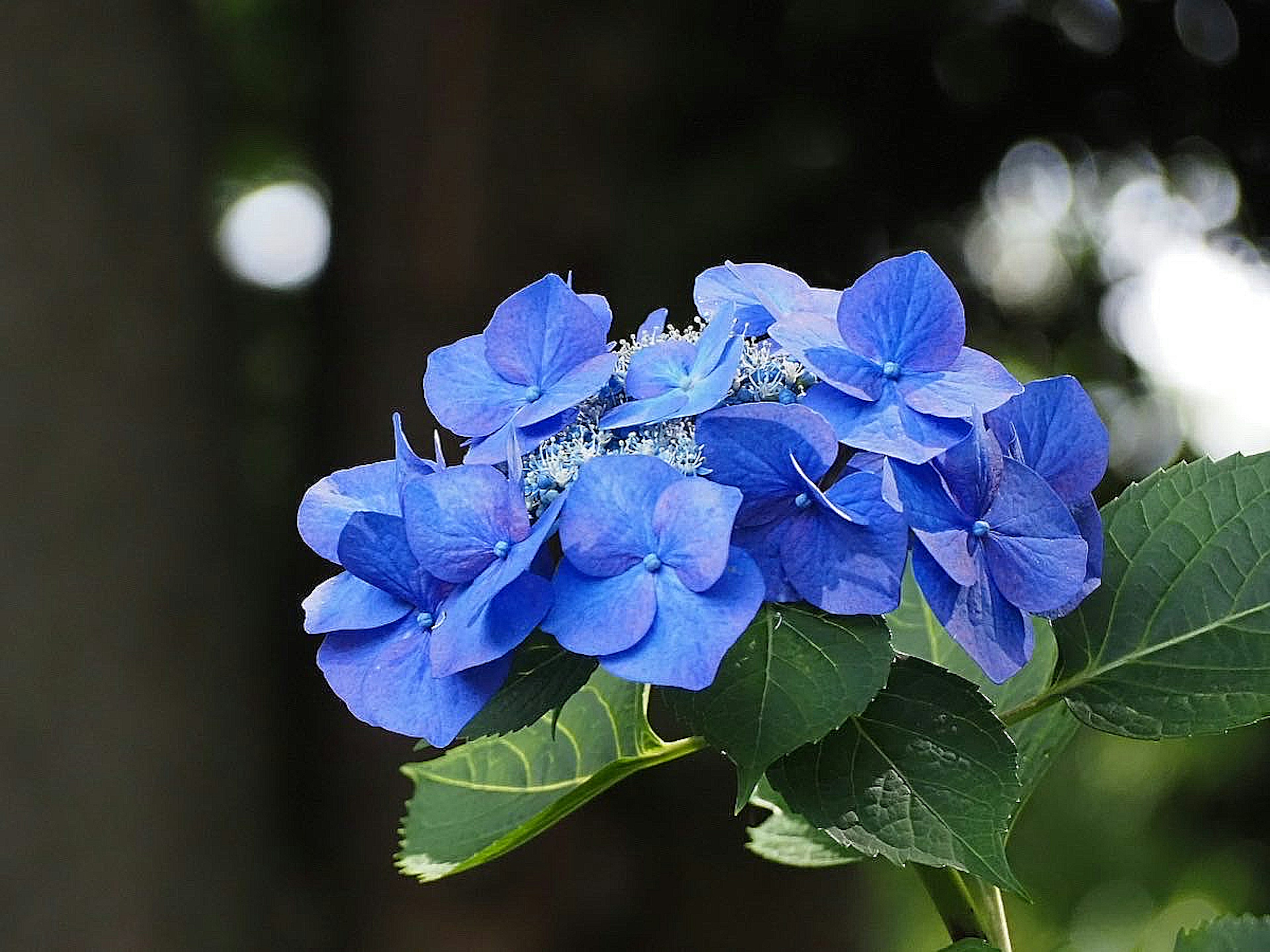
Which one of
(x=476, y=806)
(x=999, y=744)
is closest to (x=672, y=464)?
(x=999, y=744)

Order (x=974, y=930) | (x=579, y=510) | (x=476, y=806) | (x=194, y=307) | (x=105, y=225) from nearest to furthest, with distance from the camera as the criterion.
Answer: (x=579, y=510), (x=974, y=930), (x=476, y=806), (x=105, y=225), (x=194, y=307)

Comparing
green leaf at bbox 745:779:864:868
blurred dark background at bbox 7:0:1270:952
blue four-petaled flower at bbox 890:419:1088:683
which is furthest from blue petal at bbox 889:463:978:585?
blurred dark background at bbox 7:0:1270:952

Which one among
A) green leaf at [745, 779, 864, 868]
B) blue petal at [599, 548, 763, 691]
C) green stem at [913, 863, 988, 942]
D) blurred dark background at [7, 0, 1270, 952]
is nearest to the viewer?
blue petal at [599, 548, 763, 691]

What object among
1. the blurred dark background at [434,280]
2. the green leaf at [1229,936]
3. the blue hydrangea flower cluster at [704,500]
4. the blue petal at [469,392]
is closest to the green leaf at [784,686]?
the blue hydrangea flower cluster at [704,500]

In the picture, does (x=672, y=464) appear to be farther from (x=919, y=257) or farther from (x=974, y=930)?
(x=974, y=930)

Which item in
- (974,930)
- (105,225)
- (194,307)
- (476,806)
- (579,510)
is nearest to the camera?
(579,510)

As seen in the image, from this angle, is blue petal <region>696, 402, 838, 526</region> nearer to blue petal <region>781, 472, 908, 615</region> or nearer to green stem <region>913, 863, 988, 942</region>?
blue petal <region>781, 472, 908, 615</region>
